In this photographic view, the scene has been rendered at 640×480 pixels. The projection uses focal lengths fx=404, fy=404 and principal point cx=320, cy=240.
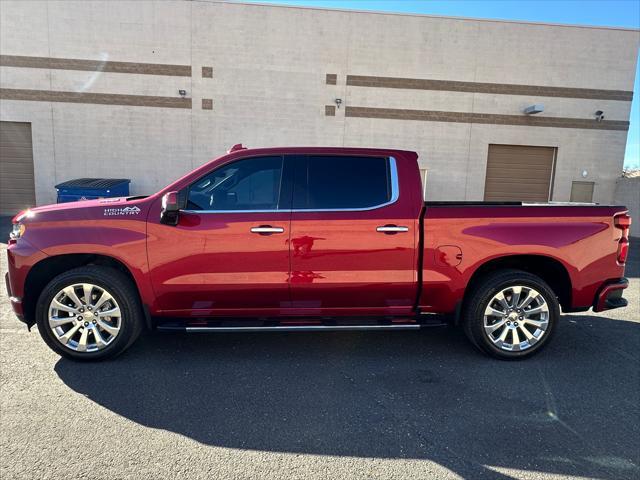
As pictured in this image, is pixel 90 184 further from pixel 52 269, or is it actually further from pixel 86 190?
pixel 52 269

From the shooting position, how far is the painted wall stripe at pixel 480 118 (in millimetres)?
16656

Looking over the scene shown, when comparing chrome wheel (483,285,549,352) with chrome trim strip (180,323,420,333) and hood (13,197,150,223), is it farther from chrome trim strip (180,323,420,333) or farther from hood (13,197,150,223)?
hood (13,197,150,223)

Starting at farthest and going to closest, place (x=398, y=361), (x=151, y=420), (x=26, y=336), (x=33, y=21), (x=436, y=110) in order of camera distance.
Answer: (x=436, y=110) → (x=33, y=21) → (x=26, y=336) → (x=398, y=361) → (x=151, y=420)

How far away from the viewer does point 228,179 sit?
377 cm

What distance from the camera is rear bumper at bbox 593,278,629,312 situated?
3893 millimetres

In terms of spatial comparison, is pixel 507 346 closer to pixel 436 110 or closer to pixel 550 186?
pixel 436 110

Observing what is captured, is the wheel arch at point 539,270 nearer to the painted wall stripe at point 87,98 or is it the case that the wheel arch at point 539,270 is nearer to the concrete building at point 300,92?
Result: the concrete building at point 300,92

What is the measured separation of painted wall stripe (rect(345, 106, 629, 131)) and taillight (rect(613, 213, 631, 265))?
13725 millimetres

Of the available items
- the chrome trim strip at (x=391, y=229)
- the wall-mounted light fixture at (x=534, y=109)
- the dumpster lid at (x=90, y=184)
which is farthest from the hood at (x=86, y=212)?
the wall-mounted light fixture at (x=534, y=109)

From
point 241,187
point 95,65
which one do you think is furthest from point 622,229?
point 95,65

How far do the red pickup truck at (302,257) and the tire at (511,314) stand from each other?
12mm

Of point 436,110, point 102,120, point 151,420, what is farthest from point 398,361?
point 102,120

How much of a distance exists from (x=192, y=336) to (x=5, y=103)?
55.9 ft

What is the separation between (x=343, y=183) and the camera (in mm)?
3816
